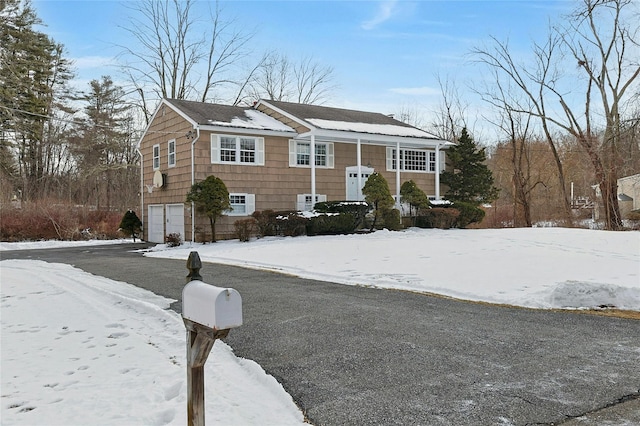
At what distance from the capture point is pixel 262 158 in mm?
19609

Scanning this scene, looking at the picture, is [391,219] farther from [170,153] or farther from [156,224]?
[156,224]

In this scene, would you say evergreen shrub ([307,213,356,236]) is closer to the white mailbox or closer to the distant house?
Answer: the white mailbox

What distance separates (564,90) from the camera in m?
25.2

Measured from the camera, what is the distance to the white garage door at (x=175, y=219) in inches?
766

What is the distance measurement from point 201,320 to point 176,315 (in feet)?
14.1

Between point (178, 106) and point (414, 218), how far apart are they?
11.4 meters

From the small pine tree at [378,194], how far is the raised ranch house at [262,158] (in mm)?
1225

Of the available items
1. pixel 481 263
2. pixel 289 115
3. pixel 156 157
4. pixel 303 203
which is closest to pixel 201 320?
pixel 481 263

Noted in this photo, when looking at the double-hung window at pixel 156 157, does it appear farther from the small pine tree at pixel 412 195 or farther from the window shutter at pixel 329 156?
the small pine tree at pixel 412 195

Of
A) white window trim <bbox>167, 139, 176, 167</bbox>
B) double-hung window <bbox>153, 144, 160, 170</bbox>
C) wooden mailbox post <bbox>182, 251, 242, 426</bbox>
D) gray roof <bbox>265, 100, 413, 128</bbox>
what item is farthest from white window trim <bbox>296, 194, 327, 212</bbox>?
wooden mailbox post <bbox>182, 251, 242, 426</bbox>

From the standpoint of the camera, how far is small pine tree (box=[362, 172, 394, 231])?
19469 mm

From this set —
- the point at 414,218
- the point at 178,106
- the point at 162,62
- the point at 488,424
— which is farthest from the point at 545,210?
the point at 488,424

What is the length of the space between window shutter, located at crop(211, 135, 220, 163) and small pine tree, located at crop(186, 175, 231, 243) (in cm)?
100

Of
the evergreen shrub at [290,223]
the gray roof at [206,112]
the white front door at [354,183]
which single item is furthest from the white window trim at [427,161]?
the gray roof at [206,112]
